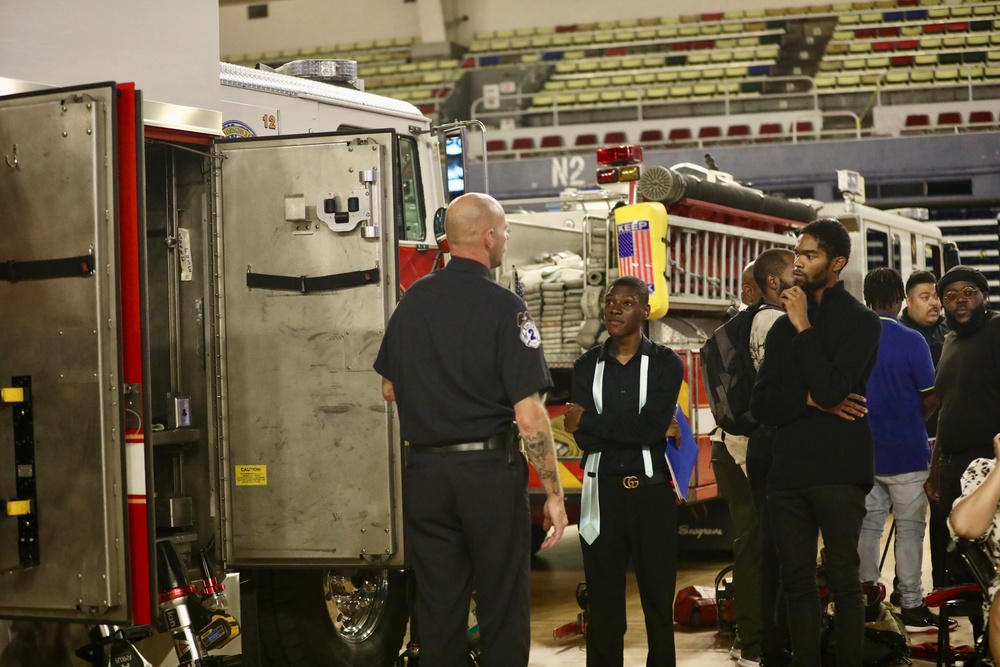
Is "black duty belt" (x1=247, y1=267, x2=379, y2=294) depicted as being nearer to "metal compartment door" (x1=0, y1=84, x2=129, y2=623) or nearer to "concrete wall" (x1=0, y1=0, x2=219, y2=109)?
"concrete wall" (x1=0, y1=0, x2=219, y2=109)

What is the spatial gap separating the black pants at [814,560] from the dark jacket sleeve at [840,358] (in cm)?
36

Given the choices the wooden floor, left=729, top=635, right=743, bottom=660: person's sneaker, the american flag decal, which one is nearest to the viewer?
left=729, top=635, right=743, bottom=660: person's sneaker

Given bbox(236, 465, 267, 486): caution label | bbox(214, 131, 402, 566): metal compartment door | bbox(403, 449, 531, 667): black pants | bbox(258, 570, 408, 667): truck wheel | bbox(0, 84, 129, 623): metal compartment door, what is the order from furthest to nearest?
bbox(258, 570, 408, 667): truck wheel < bbox(236, 465, 267, 486): caution label < bbox(214, 131, 402, 566): metal compartment door < bbox(0, 84, 129, 623): metal compartment door < bbox(403, 449, 531, 667): black pants

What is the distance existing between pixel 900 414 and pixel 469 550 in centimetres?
305

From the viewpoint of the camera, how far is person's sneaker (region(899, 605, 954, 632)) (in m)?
6.46

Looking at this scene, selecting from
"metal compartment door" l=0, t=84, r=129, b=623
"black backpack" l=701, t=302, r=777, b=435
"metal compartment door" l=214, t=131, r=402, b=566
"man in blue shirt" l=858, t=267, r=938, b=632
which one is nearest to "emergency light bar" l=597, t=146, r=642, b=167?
"man in blue shirt" l=858, t=267, r=938, b=632

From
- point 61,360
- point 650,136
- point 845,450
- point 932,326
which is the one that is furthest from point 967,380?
point 650,136

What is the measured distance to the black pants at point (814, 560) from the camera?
4625 millimetres

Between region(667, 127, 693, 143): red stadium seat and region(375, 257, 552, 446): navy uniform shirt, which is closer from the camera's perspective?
region(375, 257, 552, 446): navy uniform shirt

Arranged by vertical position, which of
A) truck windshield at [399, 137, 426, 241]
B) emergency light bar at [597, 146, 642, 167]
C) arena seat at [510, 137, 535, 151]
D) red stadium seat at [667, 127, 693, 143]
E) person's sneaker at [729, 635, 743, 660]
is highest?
arena seat at [510, 137, 535, 151]

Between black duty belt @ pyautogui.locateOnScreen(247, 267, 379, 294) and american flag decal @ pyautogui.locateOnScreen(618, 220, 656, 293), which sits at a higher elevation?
american flag decal @ pyautogui.locateOnScreen(618, 220, 656, 293)

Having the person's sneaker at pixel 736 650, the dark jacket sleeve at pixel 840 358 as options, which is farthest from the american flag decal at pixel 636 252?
the dark jacket sleeve at pixel 840 358

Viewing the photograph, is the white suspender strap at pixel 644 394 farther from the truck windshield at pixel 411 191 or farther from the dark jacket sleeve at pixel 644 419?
the truck windshield at pixel 411 191

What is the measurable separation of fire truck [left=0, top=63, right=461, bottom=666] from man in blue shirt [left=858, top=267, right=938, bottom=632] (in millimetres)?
2569
